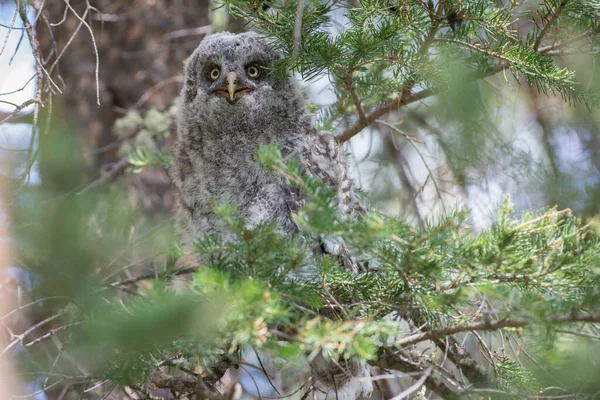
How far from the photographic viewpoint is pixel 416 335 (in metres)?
1.83

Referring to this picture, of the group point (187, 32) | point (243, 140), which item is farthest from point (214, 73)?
point (187, 32)

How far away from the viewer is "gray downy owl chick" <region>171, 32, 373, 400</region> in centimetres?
258

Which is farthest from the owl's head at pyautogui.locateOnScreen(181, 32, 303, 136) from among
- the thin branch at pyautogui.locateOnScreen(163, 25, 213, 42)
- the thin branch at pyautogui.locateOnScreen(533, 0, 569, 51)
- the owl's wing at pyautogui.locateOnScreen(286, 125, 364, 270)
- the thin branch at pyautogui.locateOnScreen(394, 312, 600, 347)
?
the thin branch at pyautogui.locateOnScreen(163, 25, 213, 42)

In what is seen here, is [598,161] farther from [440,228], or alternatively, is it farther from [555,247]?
[440,228]

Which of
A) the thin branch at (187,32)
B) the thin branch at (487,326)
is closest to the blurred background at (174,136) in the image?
the thin branch at (187,32)

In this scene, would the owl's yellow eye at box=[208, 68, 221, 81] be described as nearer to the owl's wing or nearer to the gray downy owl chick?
the gray downy owl chick

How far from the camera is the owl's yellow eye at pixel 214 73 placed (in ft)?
9.32

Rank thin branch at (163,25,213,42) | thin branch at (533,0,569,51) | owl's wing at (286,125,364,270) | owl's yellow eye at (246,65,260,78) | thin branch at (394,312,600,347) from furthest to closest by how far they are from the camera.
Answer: thin branch at (163,25,213,42) < owl's yellow eye at (246,65,260,78) < owl's wing at (286,125,364,270) < thin branch at (533,0,569,51) < thin branch at (394,312,600,347)

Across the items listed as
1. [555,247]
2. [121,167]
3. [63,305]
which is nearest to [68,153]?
[63,305]

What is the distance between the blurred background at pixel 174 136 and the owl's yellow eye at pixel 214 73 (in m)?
0.38

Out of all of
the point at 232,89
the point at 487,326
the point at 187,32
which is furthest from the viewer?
the point at 187,32

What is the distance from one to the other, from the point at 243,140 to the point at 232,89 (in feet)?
0.79

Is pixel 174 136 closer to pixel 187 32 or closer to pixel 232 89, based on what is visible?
pixel 187 32

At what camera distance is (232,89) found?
2650 millimetres
